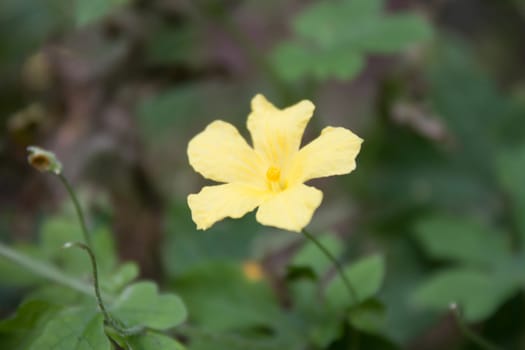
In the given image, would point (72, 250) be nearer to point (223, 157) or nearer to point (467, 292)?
point (223, 157)

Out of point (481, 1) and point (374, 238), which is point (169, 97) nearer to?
point (374, 238)

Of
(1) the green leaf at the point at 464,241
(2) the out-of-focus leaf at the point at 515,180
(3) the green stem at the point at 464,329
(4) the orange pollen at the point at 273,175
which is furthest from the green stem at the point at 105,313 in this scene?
(2) the out-of-focus leaf at the point at 515,180

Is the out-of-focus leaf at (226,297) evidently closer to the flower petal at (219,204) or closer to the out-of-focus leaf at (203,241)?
the out-of-focus leaf at (203,241)

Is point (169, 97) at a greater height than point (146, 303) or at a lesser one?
lesser

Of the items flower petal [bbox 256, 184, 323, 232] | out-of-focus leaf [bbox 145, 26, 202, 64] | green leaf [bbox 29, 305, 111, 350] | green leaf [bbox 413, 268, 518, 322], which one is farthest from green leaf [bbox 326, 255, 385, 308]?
out-of-focus leaf [bbox 145, 26, 202, 64]

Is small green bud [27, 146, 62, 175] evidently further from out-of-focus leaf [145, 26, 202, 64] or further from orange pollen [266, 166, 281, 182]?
out-of-focus leaf [145, 26, 202, 64]

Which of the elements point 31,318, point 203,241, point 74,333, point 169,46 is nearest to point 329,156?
point 74,333

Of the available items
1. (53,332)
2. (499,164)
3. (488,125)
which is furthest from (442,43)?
(53,332)
